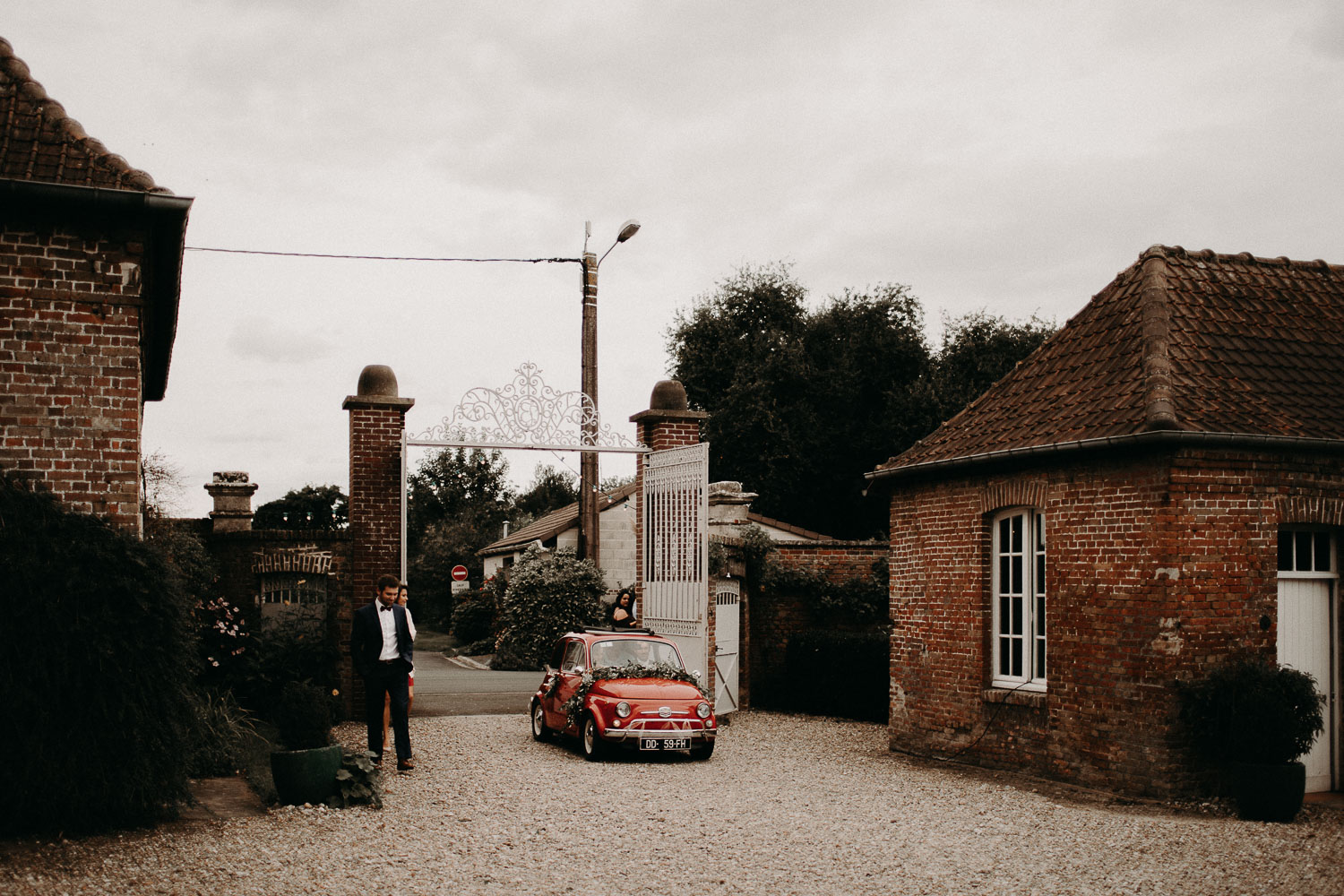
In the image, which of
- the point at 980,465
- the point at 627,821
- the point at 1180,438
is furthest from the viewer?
→ the point at 980,465

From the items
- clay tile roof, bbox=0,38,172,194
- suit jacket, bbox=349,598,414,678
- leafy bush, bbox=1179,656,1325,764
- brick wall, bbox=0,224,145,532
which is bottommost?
leafy bush, bbox=1179,656,1325,764

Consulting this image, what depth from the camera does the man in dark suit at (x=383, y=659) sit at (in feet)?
36.5

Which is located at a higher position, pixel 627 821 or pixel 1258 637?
pixel 1258 637

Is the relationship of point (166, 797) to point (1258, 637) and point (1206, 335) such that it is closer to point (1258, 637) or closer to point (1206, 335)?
point (1258, 637)

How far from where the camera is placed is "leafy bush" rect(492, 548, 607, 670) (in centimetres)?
2464

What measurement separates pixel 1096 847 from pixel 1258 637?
11.3ft

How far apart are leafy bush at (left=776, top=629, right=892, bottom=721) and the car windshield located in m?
5.16

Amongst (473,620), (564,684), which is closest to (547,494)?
(473,620)

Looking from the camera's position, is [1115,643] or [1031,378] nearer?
[1115,643]

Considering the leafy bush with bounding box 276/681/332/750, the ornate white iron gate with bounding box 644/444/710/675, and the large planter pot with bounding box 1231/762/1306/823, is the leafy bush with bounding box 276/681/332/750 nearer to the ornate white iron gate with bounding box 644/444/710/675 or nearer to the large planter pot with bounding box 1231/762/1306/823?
the ornate white iron gate with bounding box 644/444/710/675

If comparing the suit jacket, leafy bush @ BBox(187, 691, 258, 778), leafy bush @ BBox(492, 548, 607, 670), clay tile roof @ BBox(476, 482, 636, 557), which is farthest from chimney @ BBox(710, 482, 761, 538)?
clay tile roof @ BBox(476, 482, 636, 557)

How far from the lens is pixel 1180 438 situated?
1005 cm

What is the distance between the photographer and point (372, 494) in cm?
1530

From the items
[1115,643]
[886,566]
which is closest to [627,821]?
[1115,643]
